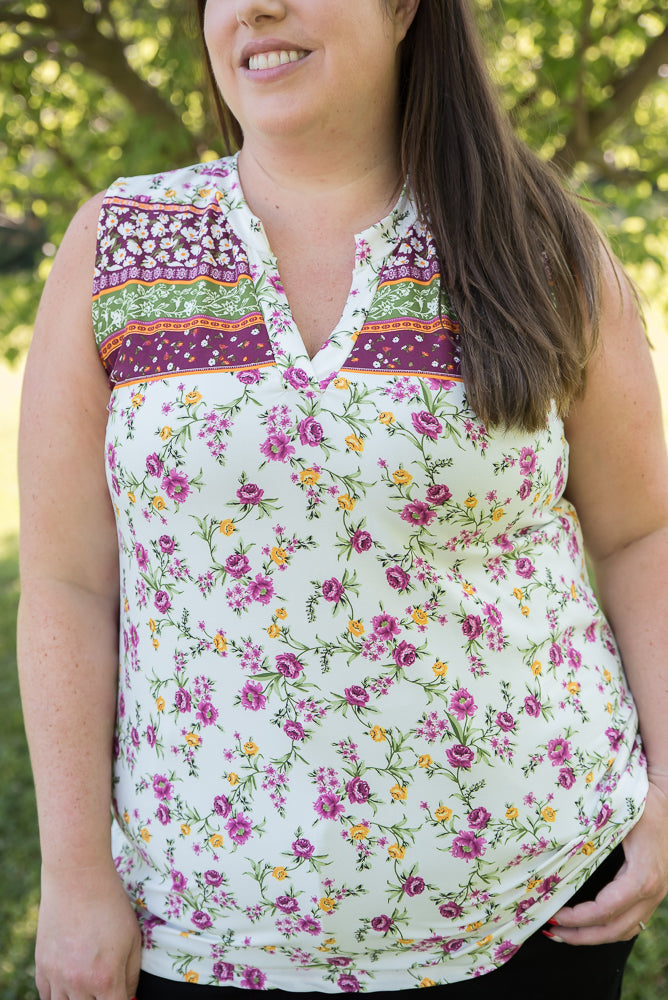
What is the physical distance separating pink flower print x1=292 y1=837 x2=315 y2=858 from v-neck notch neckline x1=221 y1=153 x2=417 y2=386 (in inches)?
27.5

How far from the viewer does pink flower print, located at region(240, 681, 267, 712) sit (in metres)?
1.48

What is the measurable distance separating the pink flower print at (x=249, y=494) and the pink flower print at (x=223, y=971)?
0.74m

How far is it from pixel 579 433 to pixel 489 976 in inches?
37.1

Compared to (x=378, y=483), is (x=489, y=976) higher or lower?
lower

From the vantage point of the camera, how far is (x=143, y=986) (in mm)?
1616

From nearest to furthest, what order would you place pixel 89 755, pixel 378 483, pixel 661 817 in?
pixel 378 483 < pixel 89 755 < pixel 661 817

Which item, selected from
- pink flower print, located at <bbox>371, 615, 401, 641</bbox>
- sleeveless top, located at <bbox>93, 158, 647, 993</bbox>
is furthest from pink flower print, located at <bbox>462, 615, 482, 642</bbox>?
pink flower print, located at <bbox>371, 615, 401, 641</bbox>

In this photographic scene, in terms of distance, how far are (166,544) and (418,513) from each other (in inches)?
15.5

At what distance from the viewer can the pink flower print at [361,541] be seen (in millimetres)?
1471

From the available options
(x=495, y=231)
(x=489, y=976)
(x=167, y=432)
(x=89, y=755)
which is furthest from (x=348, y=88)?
(x=489, y=976)

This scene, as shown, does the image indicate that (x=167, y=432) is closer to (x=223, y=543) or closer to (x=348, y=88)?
(x=223, y=543)

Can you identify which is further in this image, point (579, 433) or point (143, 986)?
point (579, 433)

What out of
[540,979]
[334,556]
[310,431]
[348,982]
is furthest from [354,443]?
[540,979]

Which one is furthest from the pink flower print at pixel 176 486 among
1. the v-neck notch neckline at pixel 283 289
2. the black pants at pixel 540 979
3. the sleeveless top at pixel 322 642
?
the black pants at pixel 540 979
